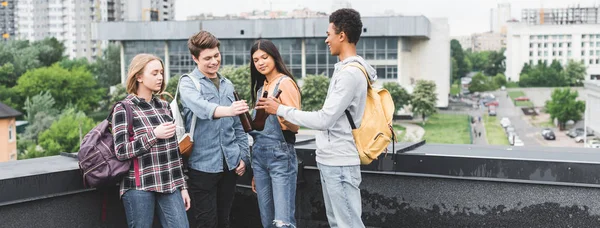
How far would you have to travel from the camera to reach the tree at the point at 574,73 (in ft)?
276

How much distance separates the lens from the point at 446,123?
173 ft

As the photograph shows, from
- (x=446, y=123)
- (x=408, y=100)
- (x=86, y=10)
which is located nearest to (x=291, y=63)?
(x=408, y=100)

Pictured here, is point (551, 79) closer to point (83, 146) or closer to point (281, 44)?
point (281, 44)

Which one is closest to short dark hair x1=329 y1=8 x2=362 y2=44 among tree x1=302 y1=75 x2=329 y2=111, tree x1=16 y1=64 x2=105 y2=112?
tree x1=302 y1=75 x2=329 y2=111

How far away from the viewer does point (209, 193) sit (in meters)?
3.26

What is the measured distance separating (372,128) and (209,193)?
865 millimetres

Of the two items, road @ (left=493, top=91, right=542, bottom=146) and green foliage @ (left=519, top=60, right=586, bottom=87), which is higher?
green foliage @ (left=519, top=60, right=586, bottom=87)

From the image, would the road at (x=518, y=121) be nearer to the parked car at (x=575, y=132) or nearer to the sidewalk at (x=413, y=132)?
the parked car at (x=575, y=132)

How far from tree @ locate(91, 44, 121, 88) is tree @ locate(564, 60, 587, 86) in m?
53.8

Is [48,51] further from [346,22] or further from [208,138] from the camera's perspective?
[346,22]

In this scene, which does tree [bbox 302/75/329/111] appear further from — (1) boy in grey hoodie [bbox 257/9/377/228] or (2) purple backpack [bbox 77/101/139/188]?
(2) purple backpack [bbox 77/101/139/188]

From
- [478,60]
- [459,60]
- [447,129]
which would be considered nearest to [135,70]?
[447,129]

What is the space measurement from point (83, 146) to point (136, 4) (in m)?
85.7

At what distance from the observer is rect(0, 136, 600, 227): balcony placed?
3.10 meters
